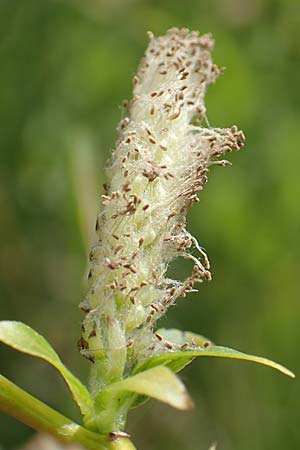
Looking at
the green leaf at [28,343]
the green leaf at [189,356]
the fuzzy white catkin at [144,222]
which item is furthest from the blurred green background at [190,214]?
the green leaf at [28,343]

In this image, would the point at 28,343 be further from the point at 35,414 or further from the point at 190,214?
the point at 190,214

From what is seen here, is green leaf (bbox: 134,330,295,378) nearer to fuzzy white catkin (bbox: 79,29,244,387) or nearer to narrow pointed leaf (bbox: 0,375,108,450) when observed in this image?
fuzzy white catkin (bbox: 79,29,244,387)

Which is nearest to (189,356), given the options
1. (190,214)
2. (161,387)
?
(161,387)

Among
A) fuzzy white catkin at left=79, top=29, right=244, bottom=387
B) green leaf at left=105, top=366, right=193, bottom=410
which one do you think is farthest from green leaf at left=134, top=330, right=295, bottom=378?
green leaf at left=105, top=366, right=193, bottom=410

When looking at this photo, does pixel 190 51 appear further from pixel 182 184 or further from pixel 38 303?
pixel 38 303

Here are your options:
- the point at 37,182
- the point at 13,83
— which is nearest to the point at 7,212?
the point at 37,182
